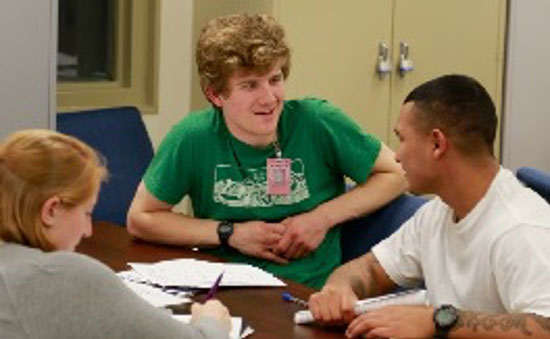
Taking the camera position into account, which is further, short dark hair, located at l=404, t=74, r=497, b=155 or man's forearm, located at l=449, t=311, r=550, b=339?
short dark hair, located at l=404, t=74, r=497, b=155

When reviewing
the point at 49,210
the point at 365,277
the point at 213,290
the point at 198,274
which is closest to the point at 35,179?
the point at 49,210

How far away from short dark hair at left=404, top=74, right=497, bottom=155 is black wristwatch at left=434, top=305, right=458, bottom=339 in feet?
1.27

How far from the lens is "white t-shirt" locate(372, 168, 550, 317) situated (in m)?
2.00

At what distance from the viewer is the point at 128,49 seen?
4691 mm

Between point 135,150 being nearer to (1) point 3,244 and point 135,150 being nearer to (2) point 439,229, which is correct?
(2) point 439,229

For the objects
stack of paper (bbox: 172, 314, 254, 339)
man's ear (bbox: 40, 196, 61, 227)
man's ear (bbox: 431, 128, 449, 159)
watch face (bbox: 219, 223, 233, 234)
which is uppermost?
man's ear (bbox: 431, 128, 449, 159)

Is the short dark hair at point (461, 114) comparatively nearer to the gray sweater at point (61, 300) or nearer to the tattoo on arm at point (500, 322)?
the tattoo on arm at point (500, 322)

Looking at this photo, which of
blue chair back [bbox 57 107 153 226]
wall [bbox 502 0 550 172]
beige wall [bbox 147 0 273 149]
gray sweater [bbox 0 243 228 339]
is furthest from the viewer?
wall [bbox 502 0 550 172]

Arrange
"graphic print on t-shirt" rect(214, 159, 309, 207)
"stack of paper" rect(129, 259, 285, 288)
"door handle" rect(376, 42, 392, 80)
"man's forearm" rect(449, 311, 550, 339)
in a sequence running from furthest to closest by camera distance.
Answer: "door handle" rect(376, 42, 392, 80), "graphic print on t-shirt" rect(214, 159, 309, 207), "stack of paper" rect(129, 259, 285, 288), "man's forearm" rect(449, 311, 550, 339)

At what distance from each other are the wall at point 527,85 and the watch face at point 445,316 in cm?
299

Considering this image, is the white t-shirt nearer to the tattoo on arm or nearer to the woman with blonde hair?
the tattoo on arm

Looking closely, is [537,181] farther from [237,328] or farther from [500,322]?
[237,328]

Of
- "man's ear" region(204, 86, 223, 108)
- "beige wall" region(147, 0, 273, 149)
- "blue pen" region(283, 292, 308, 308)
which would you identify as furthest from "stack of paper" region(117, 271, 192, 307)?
"beige wall" region(147, 0, 273, 149)

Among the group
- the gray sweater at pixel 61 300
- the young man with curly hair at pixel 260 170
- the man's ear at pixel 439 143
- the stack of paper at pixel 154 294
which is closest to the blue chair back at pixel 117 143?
the young man with curly hair at pixel 260 170
